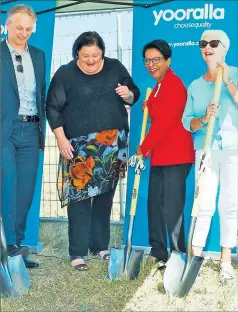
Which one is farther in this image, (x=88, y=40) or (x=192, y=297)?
(x=88, y=40)

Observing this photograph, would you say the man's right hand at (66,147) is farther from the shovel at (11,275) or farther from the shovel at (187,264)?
the shovel at (187,264)

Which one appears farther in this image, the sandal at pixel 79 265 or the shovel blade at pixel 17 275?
the sandal at pixel 79 265

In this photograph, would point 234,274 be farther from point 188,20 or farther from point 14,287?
point 188,20

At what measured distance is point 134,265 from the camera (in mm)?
3557

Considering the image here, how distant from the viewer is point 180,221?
375 centimetres

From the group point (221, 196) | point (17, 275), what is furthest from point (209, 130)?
point (17, 275)

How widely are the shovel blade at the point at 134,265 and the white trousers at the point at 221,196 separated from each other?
13.7 inches

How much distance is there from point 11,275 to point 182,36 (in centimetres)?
180

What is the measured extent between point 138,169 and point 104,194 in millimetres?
341

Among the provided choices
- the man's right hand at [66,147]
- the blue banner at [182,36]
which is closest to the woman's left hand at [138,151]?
the blue banner at [182,36]

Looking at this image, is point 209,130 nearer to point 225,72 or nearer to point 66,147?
point 225,72

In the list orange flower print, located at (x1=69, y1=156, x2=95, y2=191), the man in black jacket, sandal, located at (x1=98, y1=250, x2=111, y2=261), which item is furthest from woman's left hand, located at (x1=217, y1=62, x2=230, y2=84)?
sandal, located at (x1=98, y1=250, x2=111, y2=261)

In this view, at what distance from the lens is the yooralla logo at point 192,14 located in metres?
3.68

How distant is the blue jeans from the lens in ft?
11.8
